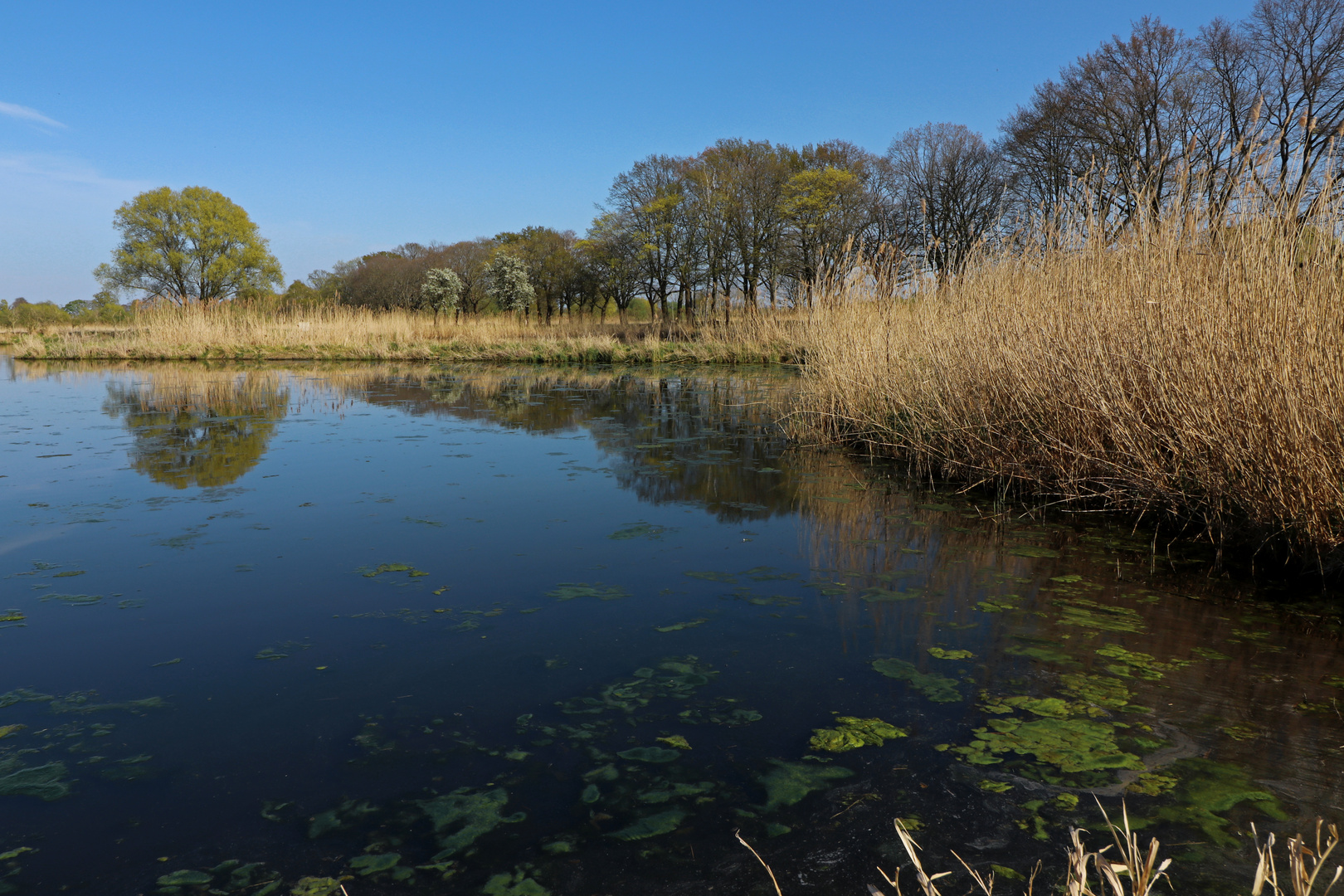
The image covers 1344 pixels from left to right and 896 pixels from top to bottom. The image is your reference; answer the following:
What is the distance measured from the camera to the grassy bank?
18.9 meters

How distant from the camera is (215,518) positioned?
4.87 metres

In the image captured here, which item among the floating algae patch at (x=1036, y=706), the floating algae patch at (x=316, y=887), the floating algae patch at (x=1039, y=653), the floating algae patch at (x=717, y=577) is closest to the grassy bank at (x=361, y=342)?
the floating algae patch at (x=717, y=577)

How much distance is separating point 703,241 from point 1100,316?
894 inches

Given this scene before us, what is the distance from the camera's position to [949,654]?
297 centimetres

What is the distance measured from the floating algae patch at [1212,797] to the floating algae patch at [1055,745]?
0.13 m

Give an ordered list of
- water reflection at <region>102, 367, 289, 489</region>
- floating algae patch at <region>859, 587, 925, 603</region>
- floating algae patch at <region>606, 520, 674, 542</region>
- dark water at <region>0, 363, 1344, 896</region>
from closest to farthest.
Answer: dark water at <region>0, 363, 1344, 896</region> → floating algae patch at <region>859, 587, 925, 603</region> → floating algae patch at <region>606, 520, 674, 542</region> → water reflection at <region>102, 367, 289, 489</region>

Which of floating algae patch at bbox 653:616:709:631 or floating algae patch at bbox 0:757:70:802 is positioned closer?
floating algae patch at bbox 0:757:70:802

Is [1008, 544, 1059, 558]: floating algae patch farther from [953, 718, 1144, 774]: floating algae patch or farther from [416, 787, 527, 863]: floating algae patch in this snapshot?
[416, 787, 527, 863]: floating algae patch

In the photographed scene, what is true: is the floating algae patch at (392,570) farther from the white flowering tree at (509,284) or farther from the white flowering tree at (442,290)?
the white flowering tree at (442,290)

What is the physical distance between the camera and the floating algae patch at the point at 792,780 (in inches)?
81.7

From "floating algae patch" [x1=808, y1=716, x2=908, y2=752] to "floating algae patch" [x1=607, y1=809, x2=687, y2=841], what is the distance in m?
0.55

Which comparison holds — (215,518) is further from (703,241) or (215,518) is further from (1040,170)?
(1040,170)

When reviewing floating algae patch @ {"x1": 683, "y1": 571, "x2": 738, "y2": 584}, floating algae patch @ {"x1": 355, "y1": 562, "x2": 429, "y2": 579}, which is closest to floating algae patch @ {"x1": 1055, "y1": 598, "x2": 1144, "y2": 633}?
floating algae patch @ {"x1": 683, "y1": 571, "x2": 738, "y2": 584}

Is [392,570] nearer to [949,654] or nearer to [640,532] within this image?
[640,532]
